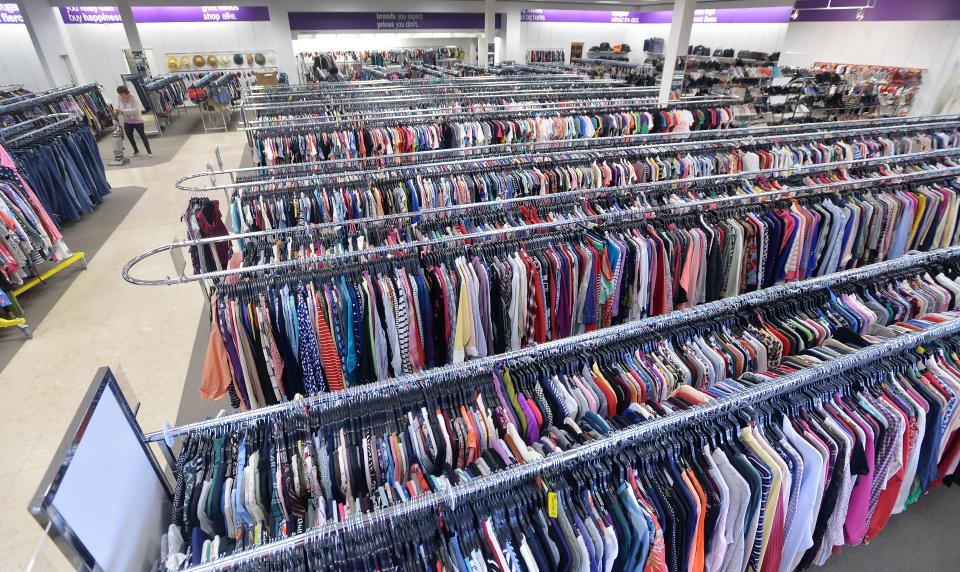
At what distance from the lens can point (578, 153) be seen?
5.20 m

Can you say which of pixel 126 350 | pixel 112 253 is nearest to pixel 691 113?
pixel 126 350

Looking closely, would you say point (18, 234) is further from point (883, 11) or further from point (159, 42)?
point (883, 11)

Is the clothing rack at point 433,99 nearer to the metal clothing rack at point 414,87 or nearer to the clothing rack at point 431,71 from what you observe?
the metal clothing rack at point 414,87

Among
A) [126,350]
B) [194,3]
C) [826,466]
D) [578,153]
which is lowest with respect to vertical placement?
[126,350]

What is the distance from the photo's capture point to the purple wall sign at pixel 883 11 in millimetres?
11398

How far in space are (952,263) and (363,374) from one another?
169 inches

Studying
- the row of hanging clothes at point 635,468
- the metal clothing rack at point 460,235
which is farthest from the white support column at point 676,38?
the row of hanging clothes at point 635,468

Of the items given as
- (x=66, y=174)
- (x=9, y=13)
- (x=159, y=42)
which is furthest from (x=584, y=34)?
(x=66, y=174)

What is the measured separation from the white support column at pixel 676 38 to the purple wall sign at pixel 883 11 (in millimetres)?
4985

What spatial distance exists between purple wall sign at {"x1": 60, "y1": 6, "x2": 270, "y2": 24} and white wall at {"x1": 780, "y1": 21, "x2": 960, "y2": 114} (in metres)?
18.7

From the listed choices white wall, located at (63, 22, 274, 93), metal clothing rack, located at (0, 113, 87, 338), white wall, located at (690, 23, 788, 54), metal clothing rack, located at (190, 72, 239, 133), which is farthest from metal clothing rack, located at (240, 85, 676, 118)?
white wall, located at (63, 22, 274, 93)

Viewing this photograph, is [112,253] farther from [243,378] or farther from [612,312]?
[612,312]

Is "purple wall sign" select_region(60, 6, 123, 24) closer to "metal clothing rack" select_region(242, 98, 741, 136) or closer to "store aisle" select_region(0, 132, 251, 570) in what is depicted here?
"store aisle" select_region(0, 132, 251, 570)

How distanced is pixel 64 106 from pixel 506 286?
1336 centimetres
